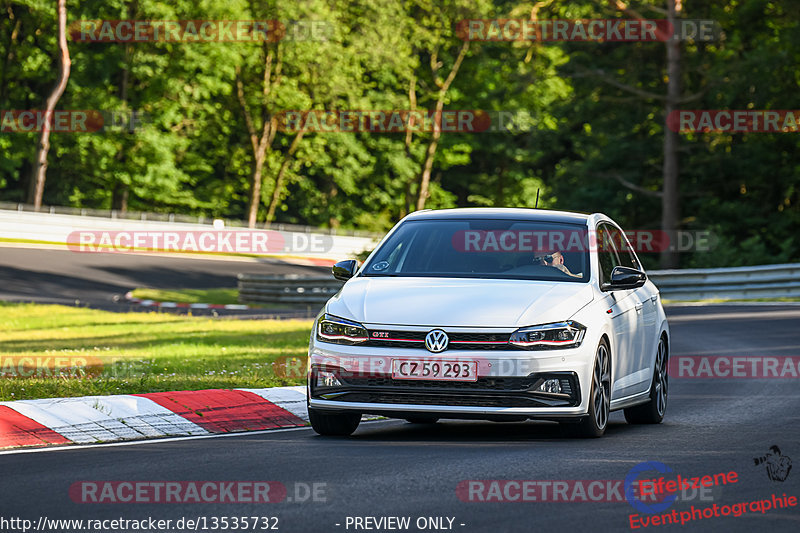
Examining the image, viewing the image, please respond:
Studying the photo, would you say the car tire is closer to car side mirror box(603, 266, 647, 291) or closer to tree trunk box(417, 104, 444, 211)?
car side mirror box(603, 266, 647, 291)

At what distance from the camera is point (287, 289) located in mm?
35188

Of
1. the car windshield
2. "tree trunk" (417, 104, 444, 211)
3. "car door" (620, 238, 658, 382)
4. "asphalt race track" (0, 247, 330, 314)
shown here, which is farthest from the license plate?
"tree trunk" (417, 104, 444, 211)

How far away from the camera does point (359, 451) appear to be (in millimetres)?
8875

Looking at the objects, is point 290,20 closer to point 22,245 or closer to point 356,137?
point 356,137

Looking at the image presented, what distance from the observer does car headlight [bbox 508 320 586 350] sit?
29.8 ft

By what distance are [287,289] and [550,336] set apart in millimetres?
26276

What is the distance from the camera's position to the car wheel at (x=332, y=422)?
9719 millimetres

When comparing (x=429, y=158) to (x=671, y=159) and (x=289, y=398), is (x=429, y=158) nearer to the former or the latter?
(x=671, y=159)

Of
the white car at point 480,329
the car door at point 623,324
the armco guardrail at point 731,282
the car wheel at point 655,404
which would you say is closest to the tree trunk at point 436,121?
the armco guardrail at point 731,282

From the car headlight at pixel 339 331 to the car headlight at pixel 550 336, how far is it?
1034 millimetres

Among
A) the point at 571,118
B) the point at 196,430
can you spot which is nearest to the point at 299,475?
the point at 196,430

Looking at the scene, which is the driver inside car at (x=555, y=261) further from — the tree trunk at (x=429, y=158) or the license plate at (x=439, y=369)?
the tree trunk at (x=429, y=158)

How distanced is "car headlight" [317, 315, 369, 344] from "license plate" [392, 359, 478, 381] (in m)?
0.37

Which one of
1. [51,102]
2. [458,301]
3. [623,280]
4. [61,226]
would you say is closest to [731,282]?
[623,280]
